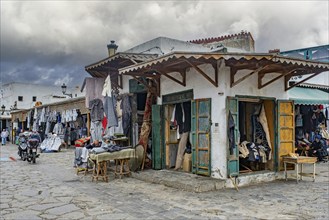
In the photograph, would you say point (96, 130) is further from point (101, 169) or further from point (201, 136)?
point (201, 136)

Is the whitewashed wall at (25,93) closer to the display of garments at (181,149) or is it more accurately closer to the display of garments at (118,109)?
the display of garments at (118,109)

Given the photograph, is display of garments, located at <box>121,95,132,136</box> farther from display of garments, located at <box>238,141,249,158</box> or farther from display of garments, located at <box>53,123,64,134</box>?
display of garments, located at <box>53,123,64,134</box>

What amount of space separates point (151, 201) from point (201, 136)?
8.06 feet

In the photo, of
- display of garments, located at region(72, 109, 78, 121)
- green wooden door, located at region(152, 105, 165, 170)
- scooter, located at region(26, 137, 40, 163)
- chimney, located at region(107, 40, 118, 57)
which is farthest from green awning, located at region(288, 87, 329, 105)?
display of garments, located at region(72, 109, 78, 121)

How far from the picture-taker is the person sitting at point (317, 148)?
42.3 feet

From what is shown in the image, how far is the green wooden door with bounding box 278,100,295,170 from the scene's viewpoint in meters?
9.13

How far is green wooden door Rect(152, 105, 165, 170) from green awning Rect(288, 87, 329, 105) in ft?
16.1

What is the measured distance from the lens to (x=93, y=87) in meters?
11.8

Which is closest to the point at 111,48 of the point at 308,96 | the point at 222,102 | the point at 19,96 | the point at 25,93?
the point at 222,102

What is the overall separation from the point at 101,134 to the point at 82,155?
7.65 feet

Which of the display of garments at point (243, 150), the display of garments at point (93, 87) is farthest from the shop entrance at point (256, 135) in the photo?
the display of garments at point (93, 87)

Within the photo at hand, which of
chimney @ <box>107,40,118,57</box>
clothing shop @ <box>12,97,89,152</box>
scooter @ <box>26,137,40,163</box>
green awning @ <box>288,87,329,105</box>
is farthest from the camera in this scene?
clothing shop @ <box>12,97,89,152</box>

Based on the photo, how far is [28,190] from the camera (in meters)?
7.96

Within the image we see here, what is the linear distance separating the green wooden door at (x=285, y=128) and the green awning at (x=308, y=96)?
2079 mm
